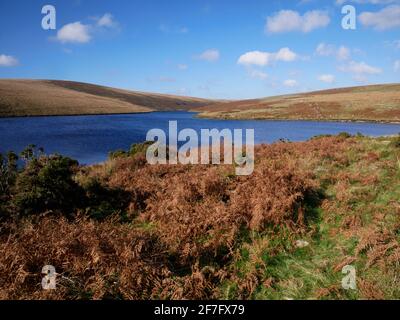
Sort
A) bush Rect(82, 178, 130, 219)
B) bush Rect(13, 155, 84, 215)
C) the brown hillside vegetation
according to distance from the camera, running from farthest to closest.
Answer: bush Rect(82, 178, 130, 219), bush Rect(13, 155, 84, 215), the brown hillside vegetation

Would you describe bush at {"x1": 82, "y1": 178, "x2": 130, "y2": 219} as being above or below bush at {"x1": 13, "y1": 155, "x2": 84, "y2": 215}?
below

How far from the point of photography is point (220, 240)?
7.66 m

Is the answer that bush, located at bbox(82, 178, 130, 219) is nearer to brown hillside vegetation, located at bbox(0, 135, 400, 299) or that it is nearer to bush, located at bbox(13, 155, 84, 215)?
Result: brown hillside vegetation, located at bbox(0, 135, 400, 299)

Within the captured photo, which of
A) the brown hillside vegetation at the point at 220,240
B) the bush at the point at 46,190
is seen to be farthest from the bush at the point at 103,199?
the bush at the point at 46,190

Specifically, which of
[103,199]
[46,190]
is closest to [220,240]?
[103,199]

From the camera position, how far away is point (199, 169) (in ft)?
44.3

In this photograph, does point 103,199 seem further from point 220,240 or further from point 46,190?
point 220,240

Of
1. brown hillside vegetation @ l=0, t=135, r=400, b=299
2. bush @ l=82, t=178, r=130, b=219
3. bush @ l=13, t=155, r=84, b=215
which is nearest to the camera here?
brown hillside vegetation @ l=0, t=135, r=400, b=299

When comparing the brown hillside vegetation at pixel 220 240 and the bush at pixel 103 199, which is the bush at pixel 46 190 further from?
the bush at pixel 103 199

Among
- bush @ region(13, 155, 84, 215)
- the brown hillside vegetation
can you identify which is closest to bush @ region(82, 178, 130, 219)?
the brown hillside vegetation

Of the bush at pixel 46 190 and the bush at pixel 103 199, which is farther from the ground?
the bush at pixel 46 190

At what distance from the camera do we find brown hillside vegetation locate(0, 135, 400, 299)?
6055 mm

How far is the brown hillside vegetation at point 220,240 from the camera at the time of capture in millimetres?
6055
